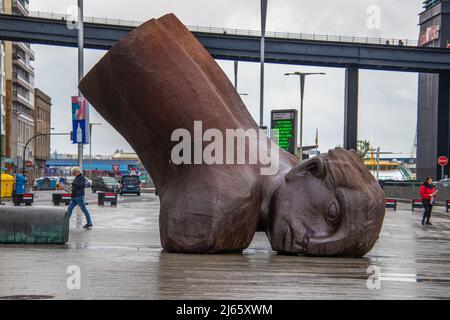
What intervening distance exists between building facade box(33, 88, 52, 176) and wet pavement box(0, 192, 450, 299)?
108 metres

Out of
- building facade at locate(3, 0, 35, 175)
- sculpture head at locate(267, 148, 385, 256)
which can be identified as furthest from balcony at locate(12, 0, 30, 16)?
sculpture head at locate(267, 148, 385, 256)

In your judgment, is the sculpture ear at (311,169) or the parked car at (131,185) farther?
the parked car at (131,185)

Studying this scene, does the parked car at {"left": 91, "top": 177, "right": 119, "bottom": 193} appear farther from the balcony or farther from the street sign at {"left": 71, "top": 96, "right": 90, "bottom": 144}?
the street sign at {"left": 71, "top": 96, "right": 90, "bottom": 144}

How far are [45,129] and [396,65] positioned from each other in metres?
87.2

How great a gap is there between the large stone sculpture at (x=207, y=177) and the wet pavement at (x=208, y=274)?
1.24ft

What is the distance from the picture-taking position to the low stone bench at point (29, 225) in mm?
15168

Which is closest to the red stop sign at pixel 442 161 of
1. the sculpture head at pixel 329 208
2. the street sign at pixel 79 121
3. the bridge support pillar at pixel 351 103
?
the bridge support pillar at pixel 351 103

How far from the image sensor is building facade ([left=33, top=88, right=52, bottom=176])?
123 metres

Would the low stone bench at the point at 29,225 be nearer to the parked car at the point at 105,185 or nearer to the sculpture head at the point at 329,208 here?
the sculpture head at the point at 329,208

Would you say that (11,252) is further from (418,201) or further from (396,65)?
(396,65)

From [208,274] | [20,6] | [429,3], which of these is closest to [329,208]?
[208,274]

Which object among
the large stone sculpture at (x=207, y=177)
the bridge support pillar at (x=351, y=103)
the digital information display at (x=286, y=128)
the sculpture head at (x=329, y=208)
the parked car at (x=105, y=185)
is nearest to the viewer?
the sculpture head at (x=329, y=208)

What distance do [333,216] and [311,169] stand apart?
89 centimetres
